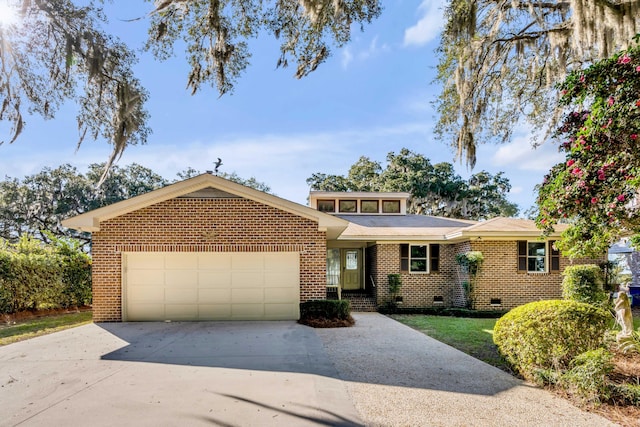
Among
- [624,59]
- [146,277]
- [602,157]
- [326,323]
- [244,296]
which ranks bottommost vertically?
[326,323]

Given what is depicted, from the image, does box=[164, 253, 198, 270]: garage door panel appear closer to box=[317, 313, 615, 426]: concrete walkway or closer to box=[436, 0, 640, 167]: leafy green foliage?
box=[317, 313, 615, 426]: concrete walkway

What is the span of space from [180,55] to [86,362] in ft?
20.5

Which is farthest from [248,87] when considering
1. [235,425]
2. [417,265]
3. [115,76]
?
[417,265]

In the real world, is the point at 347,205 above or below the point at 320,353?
above

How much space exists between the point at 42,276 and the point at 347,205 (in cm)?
1271

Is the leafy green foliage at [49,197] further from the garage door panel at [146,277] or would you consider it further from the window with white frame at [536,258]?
the window with white frame at [536,258]

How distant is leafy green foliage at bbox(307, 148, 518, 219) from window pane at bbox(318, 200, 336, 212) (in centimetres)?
1277

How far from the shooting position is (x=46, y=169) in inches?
1085

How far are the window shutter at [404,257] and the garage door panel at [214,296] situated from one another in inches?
280

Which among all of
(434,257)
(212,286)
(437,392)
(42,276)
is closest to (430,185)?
(434,257)

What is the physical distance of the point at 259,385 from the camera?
532cm

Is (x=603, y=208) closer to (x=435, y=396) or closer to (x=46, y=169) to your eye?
(x=435, y=396)

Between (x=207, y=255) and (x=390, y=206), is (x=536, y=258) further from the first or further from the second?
(x=207, y=255)

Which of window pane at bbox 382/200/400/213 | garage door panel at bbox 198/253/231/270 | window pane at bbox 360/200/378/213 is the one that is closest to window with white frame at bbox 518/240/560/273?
window pane at bbox 382/200/400/213
